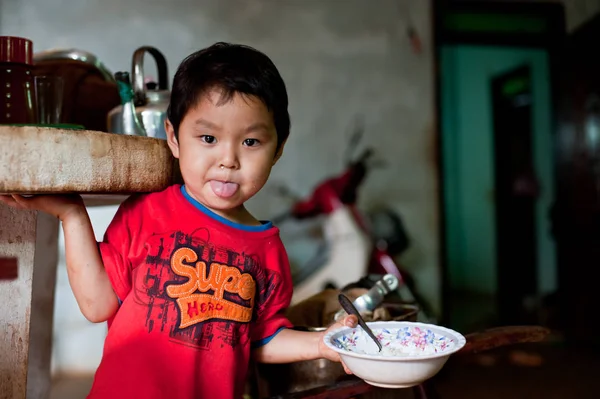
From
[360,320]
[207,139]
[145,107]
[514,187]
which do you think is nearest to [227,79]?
[207,139]

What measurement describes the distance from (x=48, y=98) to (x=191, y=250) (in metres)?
0.55

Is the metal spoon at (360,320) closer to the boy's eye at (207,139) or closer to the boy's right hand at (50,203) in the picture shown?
the boy's eye at (207,139)

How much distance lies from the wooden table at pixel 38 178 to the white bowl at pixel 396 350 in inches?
16.8

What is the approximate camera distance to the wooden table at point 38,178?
30.2 inches

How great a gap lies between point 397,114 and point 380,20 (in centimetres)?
63

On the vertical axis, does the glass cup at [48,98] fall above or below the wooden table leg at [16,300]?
above

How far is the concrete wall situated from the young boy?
2.45 meters

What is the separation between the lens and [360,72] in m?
3.64

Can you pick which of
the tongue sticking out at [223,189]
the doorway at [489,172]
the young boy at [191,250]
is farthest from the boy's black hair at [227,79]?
the doorway at [489,172]

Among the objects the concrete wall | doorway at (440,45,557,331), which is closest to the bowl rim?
the concrete wall

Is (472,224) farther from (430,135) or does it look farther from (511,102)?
(430,135)

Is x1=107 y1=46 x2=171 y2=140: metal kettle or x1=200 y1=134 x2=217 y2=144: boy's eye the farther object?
x1=107 y1=46 x2=171 y2=140: metal kettle

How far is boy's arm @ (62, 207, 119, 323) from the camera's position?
0.90 m

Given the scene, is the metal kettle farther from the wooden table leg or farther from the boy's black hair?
the wooden table leg
